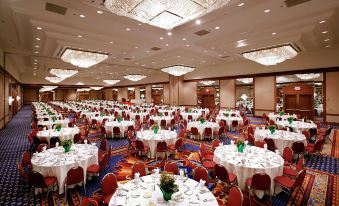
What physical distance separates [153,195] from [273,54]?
32.0 feet

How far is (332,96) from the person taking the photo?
44.6ft

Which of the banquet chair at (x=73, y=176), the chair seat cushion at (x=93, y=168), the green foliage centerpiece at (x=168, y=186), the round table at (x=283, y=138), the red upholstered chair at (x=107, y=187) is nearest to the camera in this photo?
the green foliage centerpiece at (x=168, y=186)

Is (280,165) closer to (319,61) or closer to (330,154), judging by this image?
(330,154)

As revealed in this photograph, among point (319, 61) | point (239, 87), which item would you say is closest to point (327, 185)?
point (319, 61)

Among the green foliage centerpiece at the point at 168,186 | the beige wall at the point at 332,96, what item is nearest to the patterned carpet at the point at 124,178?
the green foliage centerpiece at the point at 168,186

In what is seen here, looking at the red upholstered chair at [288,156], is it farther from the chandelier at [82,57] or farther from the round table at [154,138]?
the chandelier at [82,57]

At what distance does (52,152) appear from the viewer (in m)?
5.57

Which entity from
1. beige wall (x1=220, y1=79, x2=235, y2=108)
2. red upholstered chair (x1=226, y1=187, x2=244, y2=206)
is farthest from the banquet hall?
beige wall (x1=220, y1=79, x2=235, y2=108)

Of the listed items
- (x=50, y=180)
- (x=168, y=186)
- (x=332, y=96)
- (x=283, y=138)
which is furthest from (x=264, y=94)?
(x=50, y=180)

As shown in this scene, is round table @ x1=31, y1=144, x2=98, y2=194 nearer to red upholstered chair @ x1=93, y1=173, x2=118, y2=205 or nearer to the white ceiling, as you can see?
red upholstered chair @ x1=93, y1=173, x2=118, y2=205

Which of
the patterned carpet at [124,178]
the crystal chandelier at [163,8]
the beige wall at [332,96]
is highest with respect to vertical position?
the crystal chandelier at [163,8]

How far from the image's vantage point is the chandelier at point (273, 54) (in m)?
10.1

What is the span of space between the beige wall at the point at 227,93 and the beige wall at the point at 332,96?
757cm

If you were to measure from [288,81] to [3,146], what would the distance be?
81.3 ft
